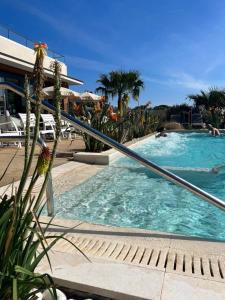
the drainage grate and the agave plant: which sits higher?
the agave plant

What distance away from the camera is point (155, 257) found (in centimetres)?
235

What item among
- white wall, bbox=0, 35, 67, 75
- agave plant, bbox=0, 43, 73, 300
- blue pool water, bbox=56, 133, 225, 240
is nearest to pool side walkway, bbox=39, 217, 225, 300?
agave plant, bbox=0, 43, 73, 300

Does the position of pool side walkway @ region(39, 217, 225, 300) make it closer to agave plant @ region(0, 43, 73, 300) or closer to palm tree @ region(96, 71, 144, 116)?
agave plant @ region(0, 43, 73, 300)

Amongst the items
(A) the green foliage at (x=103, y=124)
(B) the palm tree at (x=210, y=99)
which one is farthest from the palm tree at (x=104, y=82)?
(A) the green foliage at (x=103, y=124)

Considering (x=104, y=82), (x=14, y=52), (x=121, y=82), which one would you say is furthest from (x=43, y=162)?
(x=104, y=82)

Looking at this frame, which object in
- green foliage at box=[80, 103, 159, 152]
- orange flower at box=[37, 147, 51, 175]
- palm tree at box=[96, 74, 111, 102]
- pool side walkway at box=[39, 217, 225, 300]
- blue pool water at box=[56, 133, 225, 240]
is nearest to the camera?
orange flower at box=[37, 147, 51, 175]

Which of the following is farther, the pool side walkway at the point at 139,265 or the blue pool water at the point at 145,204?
the blue pool water at the point at 145,204

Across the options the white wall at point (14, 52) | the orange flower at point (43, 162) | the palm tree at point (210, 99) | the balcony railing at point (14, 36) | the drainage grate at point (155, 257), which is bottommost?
the drainage grate at point (155, 257)

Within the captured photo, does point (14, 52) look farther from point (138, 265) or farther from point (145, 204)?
point (138, 265)

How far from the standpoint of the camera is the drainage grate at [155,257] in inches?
84.4

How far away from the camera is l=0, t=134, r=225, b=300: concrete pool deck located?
186 cm

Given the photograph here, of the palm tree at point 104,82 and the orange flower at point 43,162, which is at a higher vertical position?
the palm tree at point 104,82

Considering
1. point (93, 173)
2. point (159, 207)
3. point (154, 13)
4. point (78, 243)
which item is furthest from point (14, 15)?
point (78, 243)

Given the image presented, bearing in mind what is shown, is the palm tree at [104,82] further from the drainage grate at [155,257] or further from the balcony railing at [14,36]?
the drainage grate at [155,257]
